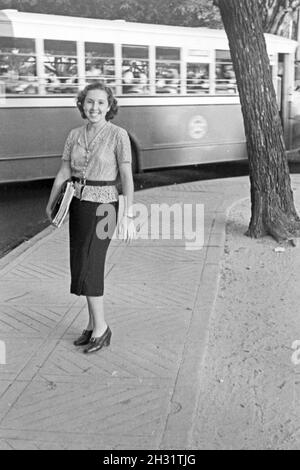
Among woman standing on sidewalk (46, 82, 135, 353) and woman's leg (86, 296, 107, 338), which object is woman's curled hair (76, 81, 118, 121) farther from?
woman's leg (86, 296, 107, 338)

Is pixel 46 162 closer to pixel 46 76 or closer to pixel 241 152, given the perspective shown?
pixel 46 76

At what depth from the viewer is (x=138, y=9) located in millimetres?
23406

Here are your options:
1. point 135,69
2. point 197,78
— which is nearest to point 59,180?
point 135,69

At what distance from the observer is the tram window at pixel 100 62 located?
415 inches

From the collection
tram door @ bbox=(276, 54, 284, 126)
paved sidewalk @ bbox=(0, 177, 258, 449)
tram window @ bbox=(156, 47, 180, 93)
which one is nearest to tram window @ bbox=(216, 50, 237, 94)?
tram window @ bbox=(156, 47, 180, 93)

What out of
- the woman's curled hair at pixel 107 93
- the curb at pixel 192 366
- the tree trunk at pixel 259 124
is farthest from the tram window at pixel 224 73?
the woman's curled hair at pixel 107 93

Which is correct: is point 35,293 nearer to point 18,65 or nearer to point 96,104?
point 96,104

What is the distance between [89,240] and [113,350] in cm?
79

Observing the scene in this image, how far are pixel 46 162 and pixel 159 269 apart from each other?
4.48 meters

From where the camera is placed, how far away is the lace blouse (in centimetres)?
418

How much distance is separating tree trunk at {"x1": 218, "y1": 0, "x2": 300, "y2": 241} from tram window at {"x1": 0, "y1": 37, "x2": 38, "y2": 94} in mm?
3678

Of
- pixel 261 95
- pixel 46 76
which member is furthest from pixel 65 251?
pixel 46 76

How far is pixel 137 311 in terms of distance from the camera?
5.22 m

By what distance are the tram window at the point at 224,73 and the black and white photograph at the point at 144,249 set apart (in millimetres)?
35
